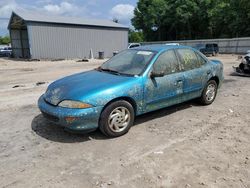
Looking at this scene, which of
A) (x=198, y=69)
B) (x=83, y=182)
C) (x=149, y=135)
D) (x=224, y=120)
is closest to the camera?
(x=83, y=182)

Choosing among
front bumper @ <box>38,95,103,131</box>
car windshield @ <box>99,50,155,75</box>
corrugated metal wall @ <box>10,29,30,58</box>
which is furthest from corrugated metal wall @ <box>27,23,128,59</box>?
front bumper @ <box>38,95,103,131</box>

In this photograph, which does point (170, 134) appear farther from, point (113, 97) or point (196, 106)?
point (196, 106)

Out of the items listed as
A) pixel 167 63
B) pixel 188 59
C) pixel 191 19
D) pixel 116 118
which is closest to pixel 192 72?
pixel 188 59

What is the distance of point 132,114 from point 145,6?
2338 inches

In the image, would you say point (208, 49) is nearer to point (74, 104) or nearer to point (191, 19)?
point (191, 19)

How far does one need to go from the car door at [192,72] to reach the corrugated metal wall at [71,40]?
21930 mm

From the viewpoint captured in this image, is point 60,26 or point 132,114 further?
point 60,26

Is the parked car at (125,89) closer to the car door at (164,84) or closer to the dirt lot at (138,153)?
the car door at (164,84)

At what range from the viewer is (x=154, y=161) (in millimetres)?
3674

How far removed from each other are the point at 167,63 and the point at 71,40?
23.8 m

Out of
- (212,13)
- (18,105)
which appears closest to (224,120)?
(18,105)

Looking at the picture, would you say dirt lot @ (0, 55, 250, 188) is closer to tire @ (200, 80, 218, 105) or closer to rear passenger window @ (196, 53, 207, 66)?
tire @ (200, 80, 218, 105)

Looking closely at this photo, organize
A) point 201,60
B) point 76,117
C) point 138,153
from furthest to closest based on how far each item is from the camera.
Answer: point 201,60 < point 76,117 < point 138,153

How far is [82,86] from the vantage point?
444 centimetres
